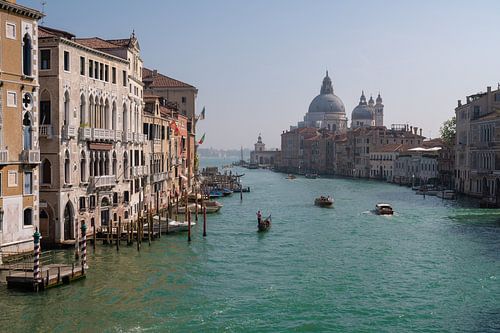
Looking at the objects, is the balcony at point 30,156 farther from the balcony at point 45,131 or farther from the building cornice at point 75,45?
the building cornice at point 75,45

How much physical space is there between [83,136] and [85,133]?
145 mm

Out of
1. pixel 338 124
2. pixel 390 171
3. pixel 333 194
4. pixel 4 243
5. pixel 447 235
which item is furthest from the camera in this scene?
pixel 338 124

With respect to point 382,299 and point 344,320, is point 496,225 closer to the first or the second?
point 382,299

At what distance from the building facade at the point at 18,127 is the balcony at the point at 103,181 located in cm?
409

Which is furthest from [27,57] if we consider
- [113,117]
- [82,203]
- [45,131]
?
[113,117]

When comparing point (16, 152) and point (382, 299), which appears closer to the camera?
point (382, 299)

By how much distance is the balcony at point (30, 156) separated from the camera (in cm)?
2005

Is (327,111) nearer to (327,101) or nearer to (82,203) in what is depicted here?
(327,101)

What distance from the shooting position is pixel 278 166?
139 m

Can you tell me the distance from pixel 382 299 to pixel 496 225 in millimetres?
17013

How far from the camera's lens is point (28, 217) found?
811 inches

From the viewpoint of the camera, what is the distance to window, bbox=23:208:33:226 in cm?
2047

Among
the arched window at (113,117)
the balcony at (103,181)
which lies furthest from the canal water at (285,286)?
the arched window at (113,117)

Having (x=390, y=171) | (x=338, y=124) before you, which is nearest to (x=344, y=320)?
(x=390, y=171)
